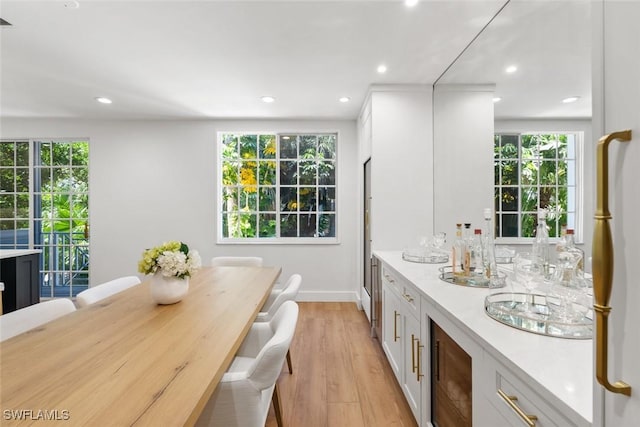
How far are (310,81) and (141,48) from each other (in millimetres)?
1443

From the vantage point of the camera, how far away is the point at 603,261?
505 mm

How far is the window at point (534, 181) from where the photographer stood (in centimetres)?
121

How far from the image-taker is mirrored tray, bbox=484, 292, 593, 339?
951 millimetres

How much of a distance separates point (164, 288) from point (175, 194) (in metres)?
2.88

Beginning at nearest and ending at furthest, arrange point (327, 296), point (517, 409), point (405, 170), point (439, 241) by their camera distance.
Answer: point (517, 409), point (439, 241), point (405, 170), point (327, 296)

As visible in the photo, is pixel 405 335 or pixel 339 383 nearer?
pixel 405 335

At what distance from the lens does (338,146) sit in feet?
13.5

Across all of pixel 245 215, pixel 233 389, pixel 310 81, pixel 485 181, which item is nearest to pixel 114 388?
pixel 233 389

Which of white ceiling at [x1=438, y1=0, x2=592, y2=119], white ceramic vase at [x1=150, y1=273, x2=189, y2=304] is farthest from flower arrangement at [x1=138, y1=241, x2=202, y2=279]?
white ceiling at [x1=438, y1=0, x2=592, y2=119]

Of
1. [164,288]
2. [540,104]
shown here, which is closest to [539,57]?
[540,104]

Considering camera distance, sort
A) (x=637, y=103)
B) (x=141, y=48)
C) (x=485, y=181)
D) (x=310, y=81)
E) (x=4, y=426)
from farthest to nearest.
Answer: (x=310, y=81) < (x=141, y=48) < (x=485, y=181) < (x=4, y=426) < (x=637, y=103)

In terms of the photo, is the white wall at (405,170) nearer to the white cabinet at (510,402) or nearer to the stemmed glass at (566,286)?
the stemmed glass at (566,286)

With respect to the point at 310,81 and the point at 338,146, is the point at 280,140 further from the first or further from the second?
the point at 310,81

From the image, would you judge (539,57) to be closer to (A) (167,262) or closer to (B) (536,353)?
(B) (536,353)
